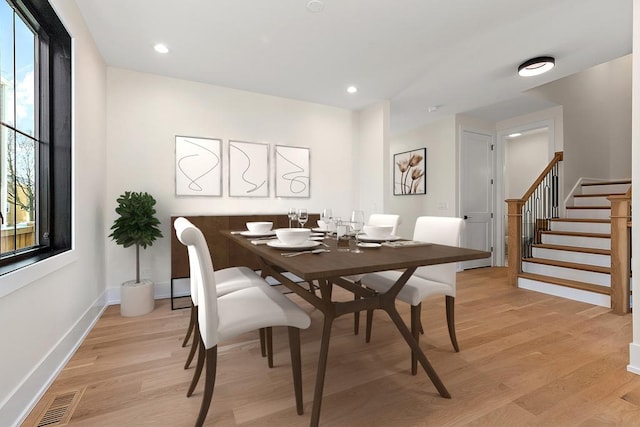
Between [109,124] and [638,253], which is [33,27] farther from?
[638,253]

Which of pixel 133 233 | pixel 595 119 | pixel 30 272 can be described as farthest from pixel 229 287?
pixel 595 119

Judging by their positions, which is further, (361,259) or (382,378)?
(382,378)

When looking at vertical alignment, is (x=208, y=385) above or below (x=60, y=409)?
above

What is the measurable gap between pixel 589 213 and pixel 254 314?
5.28 m

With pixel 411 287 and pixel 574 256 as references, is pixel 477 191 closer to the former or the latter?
pixel 574 256

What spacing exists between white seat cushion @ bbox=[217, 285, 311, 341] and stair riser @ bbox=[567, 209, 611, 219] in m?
4.88

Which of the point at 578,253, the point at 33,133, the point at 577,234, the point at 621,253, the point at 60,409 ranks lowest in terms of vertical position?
the point at 60,409

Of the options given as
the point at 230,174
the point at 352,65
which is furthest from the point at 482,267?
the point at 230,174

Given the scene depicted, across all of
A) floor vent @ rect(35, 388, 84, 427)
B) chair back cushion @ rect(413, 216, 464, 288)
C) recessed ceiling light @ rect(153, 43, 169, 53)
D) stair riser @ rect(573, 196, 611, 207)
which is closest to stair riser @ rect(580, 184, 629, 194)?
stair riser @ rect(573, 196, 611, 207)

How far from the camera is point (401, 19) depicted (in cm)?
225

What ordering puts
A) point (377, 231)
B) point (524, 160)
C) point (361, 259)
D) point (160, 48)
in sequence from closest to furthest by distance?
point (361, 259), point (377, 231), point (160, 48), point (524, 160)

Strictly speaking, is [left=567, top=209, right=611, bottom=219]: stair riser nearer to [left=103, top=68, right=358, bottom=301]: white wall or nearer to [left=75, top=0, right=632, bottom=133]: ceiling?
[left=75, top=0, right=632, bottom=133]: ceiling

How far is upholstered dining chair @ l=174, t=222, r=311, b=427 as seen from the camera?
4.08ft

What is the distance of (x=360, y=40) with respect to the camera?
2.53 meters
